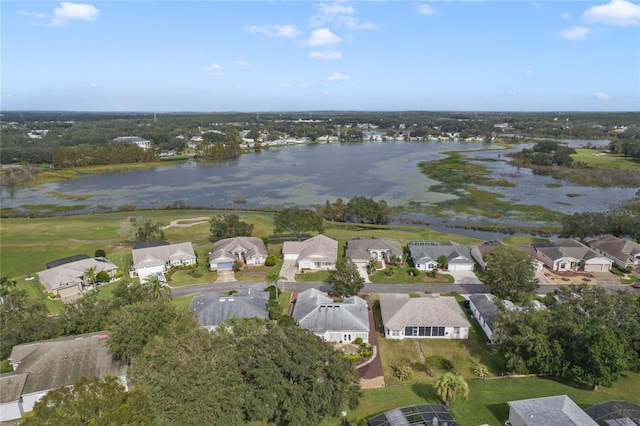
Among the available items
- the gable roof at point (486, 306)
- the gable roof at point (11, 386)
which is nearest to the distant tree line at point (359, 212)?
the gable roof at point (486, 306)

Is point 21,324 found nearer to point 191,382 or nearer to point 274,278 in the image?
point 191,382

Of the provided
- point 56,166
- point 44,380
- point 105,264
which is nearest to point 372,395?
point 44,380

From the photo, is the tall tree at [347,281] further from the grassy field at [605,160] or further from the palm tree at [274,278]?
the grassy field at [605,160]

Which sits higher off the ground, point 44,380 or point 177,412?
point 177,412

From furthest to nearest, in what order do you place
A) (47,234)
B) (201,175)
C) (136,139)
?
(136,139) → (201,175) → (47,234)

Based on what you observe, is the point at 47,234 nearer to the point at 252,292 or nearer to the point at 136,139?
the point at 252,292

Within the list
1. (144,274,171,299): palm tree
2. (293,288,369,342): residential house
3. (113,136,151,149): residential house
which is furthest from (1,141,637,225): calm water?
(293,288,369,342): residential house
